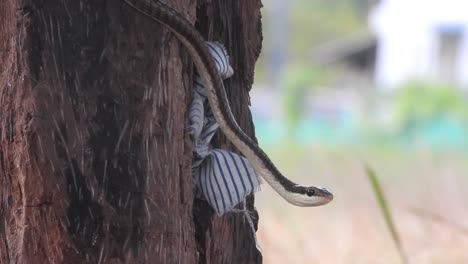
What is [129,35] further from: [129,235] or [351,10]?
[351,10]

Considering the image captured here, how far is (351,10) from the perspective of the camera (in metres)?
31.4

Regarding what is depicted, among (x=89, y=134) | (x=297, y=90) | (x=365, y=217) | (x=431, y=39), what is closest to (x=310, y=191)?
(x=89, y=134)

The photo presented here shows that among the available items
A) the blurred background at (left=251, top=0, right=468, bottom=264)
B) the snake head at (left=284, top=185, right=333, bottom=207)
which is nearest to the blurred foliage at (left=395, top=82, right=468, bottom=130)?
the blurred background at (left=251, top=0, right=468, bottom=264)

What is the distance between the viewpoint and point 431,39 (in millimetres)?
17234

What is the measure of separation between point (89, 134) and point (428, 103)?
34.2ft

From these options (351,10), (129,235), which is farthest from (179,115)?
(351,10)

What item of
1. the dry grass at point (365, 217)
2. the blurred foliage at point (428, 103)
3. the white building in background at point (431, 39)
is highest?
the white building in background at point (431, 39)

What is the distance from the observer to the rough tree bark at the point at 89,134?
1.45m

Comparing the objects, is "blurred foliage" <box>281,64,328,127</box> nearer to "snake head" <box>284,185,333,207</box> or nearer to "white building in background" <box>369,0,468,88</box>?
"white building in background" <box>369,0,468,88</box>

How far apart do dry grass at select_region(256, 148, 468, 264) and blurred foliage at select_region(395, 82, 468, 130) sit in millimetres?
5205

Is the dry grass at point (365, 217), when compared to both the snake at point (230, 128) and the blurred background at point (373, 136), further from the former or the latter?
the snake at point (230, 128)

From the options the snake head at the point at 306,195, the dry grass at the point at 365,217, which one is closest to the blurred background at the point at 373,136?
the dry grass at the point at 365,217

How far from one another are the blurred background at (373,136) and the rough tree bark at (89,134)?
878mm

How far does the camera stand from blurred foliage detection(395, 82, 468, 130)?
1059 cm
